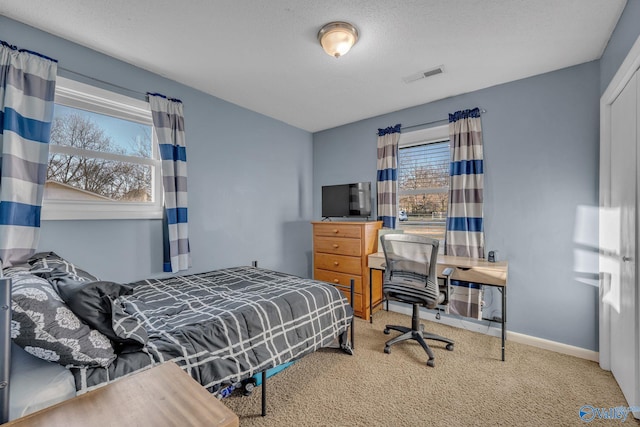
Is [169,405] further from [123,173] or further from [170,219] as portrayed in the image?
[123,173]

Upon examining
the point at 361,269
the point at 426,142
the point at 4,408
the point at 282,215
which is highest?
the point at 426,142

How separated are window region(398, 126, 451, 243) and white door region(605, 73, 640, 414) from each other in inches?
54.8

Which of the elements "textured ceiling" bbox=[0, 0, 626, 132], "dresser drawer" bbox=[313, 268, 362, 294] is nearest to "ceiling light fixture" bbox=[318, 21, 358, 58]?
"textured ceiling" bbox=[0, 0, 626, 132]

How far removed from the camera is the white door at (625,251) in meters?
1.68

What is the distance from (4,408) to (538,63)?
376 centimetres

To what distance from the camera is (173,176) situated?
2594 millimetres

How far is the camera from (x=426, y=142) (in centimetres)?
335

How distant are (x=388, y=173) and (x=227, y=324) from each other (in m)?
2.65

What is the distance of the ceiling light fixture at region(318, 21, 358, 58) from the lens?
6.22 feet

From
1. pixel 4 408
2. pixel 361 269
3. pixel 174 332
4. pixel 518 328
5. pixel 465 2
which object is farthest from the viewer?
pixel 361 269

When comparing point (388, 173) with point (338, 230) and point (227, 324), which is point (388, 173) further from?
point (227, 324)

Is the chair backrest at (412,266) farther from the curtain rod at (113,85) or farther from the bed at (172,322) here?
the curtain rod at (113,85)

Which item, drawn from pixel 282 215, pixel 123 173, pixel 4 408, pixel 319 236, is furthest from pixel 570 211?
pixel 123 173

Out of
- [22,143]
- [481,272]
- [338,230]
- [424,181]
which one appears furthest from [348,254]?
[22,143]
